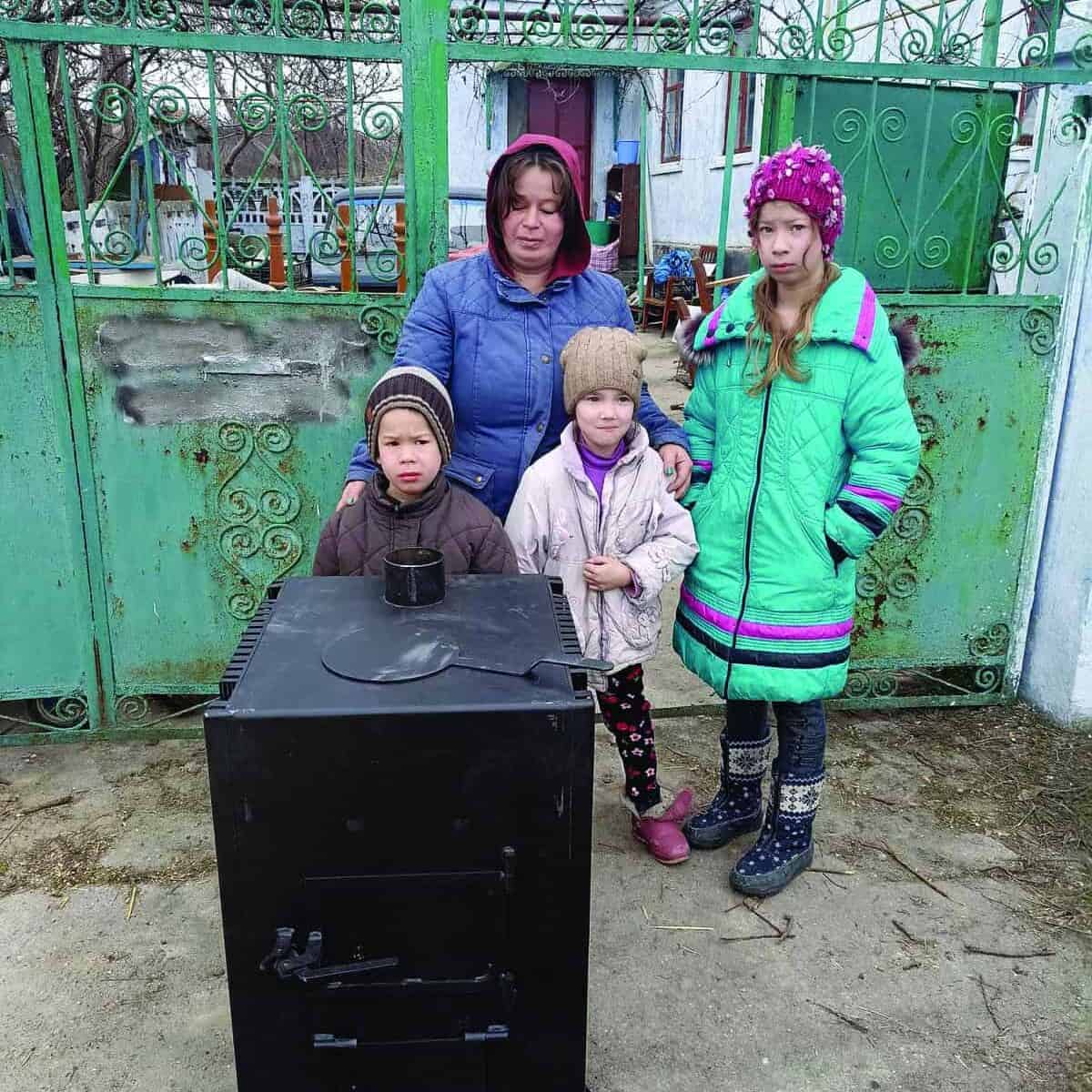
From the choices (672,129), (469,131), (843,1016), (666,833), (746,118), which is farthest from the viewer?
(469,131)

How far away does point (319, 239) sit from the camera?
285 cm

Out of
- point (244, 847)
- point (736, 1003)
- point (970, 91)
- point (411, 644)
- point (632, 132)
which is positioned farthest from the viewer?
point (632, 132)

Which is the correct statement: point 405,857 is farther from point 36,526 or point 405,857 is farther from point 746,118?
point 746,118

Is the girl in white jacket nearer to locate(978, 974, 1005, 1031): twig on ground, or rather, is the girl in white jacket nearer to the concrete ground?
the concrete ground

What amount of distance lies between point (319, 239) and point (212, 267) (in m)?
0.35

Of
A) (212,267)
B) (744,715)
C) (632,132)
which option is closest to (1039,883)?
(744,715)

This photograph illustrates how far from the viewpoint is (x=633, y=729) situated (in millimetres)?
2621

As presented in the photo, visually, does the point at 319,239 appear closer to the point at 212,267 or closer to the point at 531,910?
the point at 212,267

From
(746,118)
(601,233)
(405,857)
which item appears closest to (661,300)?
(746,118)

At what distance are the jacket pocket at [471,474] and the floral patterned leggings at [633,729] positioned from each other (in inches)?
22.9

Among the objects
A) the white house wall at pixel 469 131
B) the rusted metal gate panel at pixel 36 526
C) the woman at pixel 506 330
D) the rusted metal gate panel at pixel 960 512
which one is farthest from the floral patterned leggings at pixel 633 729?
the white house wall at pixel 469 131

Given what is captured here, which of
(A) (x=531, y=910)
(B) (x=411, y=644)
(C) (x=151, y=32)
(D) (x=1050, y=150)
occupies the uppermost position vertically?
(C) (x=151, y=32)

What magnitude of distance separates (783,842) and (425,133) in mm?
2210

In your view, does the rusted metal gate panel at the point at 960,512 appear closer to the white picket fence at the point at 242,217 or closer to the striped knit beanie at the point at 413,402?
the striped knit beanie at the point at 413,402
